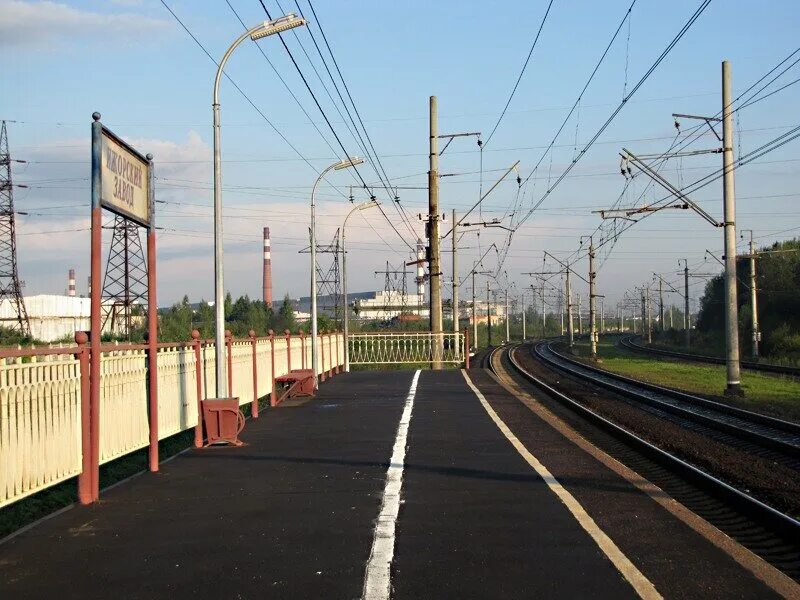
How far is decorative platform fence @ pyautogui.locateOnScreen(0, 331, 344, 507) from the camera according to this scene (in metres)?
7.54

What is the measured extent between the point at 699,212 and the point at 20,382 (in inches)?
959

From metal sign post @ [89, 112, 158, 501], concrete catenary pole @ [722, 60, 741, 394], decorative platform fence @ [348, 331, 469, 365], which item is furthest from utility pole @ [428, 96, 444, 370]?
metal sign post @ [89, 112, 158, 501]

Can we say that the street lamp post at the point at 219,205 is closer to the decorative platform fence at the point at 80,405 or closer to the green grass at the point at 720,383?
the decorative platform fence at the point at 80,405

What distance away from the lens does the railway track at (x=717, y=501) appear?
7965mm

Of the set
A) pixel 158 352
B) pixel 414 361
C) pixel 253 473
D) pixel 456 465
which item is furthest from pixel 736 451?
pixel 414 361

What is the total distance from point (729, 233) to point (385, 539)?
21.6 meters

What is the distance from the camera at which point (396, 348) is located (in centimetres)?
4078

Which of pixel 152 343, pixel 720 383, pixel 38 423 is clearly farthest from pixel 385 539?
pixel 720 383

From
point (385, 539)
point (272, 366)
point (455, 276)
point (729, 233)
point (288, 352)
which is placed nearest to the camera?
point (385, 539)

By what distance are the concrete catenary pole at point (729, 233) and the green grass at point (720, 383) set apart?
3.35 feet

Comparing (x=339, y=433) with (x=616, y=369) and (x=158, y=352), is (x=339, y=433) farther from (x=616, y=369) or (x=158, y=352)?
(x=616, y=369)

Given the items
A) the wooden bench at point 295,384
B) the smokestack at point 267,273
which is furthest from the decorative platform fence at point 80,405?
the smokestack at point 267,273

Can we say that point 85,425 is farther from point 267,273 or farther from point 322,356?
point 267,273

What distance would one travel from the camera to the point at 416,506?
8.74 meters
